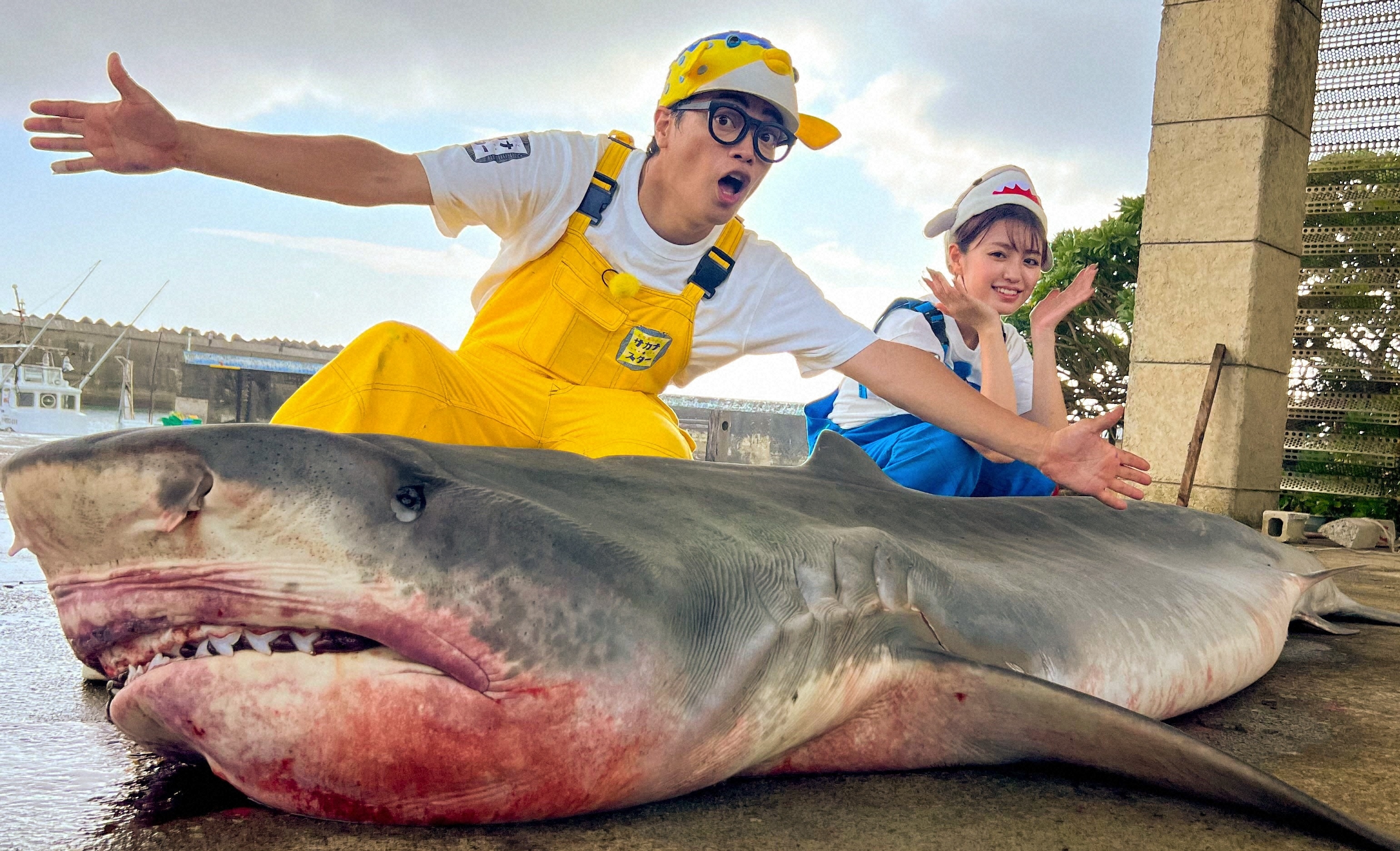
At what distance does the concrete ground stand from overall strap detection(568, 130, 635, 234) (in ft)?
5.82

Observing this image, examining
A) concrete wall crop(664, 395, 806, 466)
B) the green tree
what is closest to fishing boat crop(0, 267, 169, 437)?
concrete wall crop(664, 395, 806, 466)

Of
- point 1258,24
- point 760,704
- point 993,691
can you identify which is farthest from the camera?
point 1258,24

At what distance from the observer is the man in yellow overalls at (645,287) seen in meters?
2.80

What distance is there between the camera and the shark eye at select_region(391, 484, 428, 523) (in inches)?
48.5

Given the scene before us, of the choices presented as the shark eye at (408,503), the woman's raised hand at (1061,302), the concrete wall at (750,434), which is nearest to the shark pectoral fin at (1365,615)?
the woman's raised hand at (1061,302)

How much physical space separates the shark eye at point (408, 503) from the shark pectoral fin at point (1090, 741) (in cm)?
85

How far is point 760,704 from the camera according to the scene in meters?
1.44

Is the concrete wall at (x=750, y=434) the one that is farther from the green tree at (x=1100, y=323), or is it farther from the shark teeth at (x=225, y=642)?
the shark teeth at (x=225, y=642)

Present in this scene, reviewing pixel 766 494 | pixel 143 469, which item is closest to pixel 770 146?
pixel 766 494

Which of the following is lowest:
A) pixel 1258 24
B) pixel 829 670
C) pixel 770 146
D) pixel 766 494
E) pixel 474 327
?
pixel 829 670

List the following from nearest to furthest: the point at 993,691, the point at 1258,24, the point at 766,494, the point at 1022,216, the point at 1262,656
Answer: the point at 993,691, the point at 766,494, the point at 1262,656, the point at 1022,216, the point at 1258,24

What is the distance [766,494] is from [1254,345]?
7.60 metres

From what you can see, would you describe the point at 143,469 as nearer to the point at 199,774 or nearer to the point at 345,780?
the point at 345,780

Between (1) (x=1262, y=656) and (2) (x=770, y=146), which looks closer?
(1) (x=1262, y=656)
